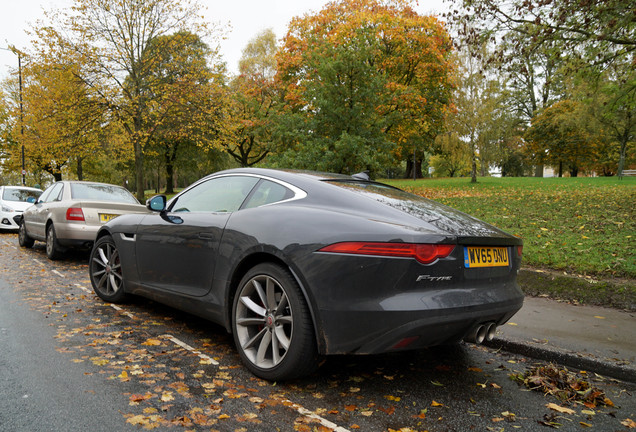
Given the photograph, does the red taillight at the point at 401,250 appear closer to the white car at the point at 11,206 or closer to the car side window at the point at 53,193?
the car side window at the point at 53,193

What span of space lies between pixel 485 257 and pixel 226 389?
6.30ft

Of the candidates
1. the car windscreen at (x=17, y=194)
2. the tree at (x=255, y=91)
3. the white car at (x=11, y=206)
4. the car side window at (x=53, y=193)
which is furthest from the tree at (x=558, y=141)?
the car side window at (x=53, y=193)

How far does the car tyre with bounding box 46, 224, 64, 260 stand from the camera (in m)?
8.16

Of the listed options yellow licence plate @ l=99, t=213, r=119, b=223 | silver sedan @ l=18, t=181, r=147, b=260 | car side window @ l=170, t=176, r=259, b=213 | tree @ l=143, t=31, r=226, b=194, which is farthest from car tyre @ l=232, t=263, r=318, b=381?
tree @ l=143, t=31, r=226, b=194

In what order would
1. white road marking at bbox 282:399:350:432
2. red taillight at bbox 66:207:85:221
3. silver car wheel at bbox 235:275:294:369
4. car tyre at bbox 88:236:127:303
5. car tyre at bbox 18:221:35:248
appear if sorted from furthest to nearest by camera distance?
car tyre at bbox 18:221:35:248 → red taillight at bbox 66:207:85:221 → car tyre at bbox 88:236:127:303 → silver car wheel at bbox 235:275:294:369 → white road marking at bbox 282:399:350:432

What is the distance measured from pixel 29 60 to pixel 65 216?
47.9ft

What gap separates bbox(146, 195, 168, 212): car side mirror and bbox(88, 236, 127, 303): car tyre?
0.99 m

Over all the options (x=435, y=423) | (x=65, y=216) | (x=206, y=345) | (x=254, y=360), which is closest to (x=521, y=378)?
(x=435, y=423)

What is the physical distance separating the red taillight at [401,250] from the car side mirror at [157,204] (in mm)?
2251

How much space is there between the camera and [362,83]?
13.3 meters

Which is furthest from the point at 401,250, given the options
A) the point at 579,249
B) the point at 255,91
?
the point at 255,91

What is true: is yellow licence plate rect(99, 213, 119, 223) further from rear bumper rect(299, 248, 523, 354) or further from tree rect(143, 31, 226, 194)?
tree rect(143, 31, 226, 194)

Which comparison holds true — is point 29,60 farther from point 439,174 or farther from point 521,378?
point 439,174

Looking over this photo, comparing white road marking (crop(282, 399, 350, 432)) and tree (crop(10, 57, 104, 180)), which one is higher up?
tree (crop(10, 57, 104, 180))
